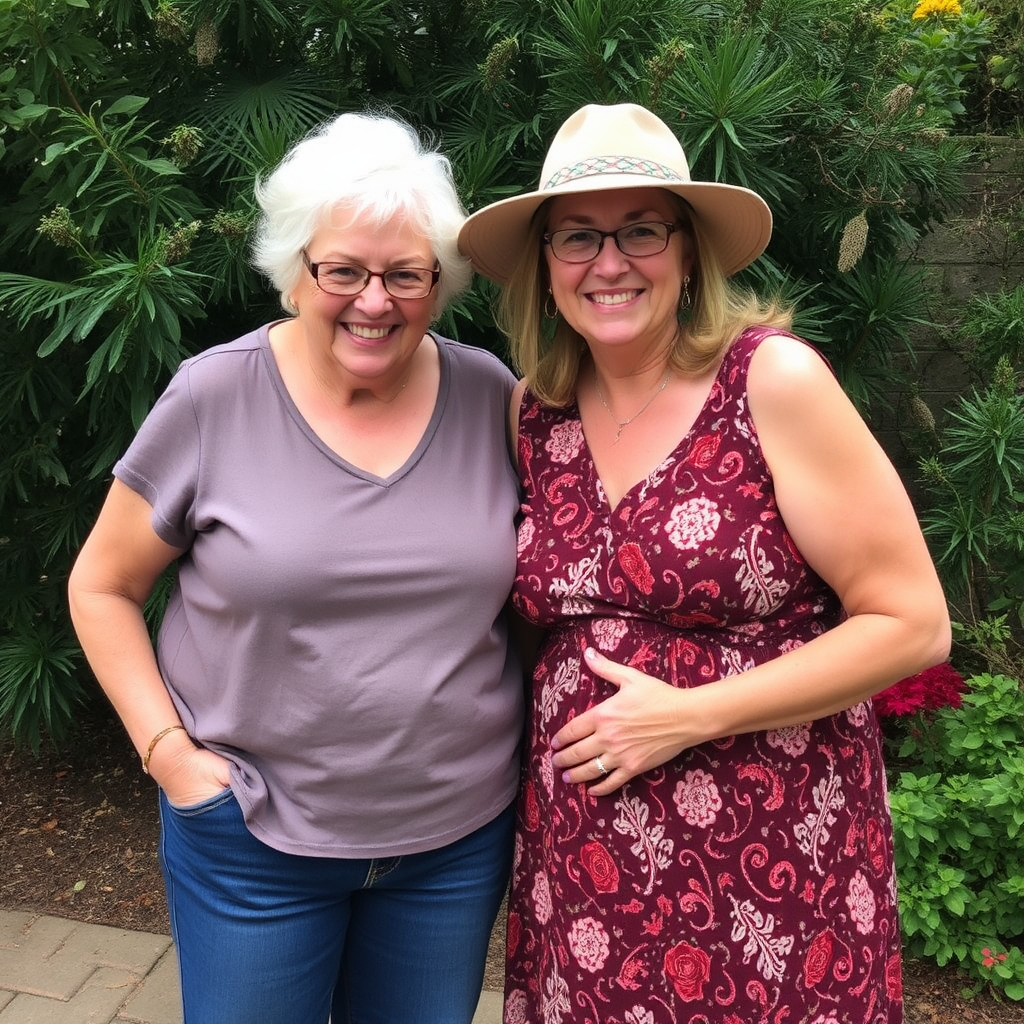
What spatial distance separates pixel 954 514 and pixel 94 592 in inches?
101

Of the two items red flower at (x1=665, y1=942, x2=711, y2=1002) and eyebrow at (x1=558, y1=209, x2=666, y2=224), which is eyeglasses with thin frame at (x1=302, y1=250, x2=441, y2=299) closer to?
eyebrow at (x1=558, y1=209, x2=666, y2=224)

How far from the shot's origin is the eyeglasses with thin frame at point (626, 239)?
5.70 feet

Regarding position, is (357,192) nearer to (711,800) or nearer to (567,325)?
(567,325)

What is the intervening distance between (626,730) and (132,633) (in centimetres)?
93

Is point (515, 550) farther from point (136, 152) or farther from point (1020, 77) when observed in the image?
point (1020, 77)

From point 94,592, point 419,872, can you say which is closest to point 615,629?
point 419,872

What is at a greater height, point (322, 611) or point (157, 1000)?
point (322, 611)

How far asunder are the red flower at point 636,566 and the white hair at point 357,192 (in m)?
A: 0.58

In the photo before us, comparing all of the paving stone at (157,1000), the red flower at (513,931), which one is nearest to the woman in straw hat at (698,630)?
the red flower at (513,931)

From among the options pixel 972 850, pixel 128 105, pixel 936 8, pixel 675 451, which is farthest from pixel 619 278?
pixel 936 8

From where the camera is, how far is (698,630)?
1.66 meters

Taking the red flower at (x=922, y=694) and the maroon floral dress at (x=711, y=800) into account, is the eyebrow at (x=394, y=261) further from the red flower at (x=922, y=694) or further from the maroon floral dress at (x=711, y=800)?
the red flower at (x=922, y=694)

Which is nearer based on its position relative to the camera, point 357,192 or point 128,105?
point 357,192

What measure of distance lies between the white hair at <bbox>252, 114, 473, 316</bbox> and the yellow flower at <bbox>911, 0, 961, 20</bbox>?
294 cm
